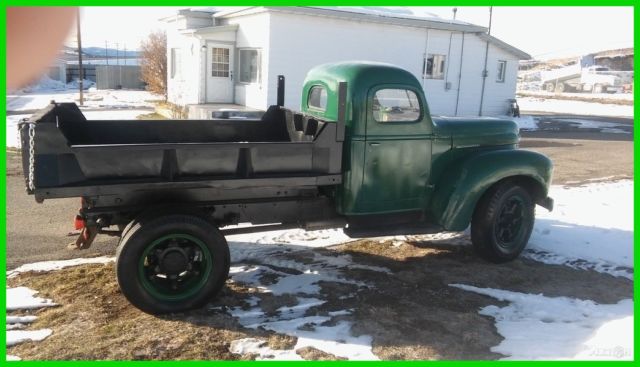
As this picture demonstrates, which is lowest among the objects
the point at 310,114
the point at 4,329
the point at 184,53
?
the point at 4,329

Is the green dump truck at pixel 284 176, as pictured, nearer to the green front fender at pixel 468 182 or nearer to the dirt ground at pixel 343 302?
the green front fender at pixel 468 182

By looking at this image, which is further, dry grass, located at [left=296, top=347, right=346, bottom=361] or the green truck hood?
the green truck hood

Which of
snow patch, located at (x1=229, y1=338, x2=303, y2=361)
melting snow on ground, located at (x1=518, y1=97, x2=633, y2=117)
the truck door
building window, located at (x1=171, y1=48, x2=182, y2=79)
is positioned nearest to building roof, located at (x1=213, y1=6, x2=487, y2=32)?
building window, located at (x1=171, y1=48, x2=182, y2=79)

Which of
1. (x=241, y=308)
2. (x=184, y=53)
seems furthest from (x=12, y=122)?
(x=241, y=308)

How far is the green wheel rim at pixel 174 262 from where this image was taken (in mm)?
4434

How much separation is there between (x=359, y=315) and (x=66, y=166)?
2.60 meters

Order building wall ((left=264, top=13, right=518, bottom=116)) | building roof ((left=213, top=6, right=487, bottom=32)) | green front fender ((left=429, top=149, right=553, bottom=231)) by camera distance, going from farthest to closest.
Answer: building wall ((left=264, top=13, right=518, bottom=116)), building roof ((left=213, top=6, right=487, bottom=32)), green front fender ((left=429, top=149, right=553, bottom=231))

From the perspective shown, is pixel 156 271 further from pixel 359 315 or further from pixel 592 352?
pixel 592 352

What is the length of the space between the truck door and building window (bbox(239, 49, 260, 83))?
13.2m

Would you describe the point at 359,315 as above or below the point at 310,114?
below

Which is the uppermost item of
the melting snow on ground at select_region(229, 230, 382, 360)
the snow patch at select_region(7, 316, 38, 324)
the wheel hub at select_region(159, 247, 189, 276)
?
the wheel hub at select_region(159, 247, 189, 276)

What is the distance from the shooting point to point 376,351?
3.89 metres

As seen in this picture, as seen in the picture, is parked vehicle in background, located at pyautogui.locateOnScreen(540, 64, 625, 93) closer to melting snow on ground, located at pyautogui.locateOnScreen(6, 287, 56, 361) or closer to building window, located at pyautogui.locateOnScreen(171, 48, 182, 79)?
building window, located at pyautogui.locateOnScreen(171, 48, 182, 79)

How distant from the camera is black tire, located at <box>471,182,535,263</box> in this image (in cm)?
576
